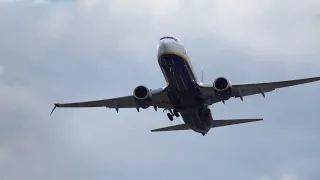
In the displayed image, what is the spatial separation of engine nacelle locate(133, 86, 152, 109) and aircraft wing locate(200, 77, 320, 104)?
14.1ft

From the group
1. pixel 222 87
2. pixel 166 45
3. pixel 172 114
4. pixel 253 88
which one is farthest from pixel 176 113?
pixel 166 45

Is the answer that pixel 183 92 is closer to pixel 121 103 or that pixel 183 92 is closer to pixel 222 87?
pixel 222 87

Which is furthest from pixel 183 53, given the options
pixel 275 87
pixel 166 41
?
pixel 275 87

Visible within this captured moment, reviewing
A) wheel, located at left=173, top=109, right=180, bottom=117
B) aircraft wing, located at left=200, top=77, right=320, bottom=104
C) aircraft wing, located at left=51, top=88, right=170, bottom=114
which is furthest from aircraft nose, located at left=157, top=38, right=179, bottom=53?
wheel, located at left=173, top=109, right=180, bottom=117

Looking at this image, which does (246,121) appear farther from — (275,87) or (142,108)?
(142,108)

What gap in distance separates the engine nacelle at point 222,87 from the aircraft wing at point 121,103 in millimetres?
4639

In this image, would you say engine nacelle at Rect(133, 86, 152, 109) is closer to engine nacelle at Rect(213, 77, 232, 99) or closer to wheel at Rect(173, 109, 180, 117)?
wheel at Rect(173, 109, 180, 117)

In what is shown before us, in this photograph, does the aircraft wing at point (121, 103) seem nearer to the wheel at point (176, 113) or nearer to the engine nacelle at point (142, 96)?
the wheel at point (176, 113)

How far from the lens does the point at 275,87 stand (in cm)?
8594

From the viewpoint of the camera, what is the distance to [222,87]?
8269cm

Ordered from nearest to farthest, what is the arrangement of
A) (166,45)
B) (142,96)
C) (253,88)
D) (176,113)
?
(166,45) < (142,96) < (253,88) < (176,113)

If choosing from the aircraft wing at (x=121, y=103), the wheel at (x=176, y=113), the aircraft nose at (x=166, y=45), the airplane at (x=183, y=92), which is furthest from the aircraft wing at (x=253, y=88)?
the aircraft nose at (x=166, y=45)

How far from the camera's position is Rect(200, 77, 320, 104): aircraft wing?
8400cm

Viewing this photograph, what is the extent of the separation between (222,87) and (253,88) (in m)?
4.06
